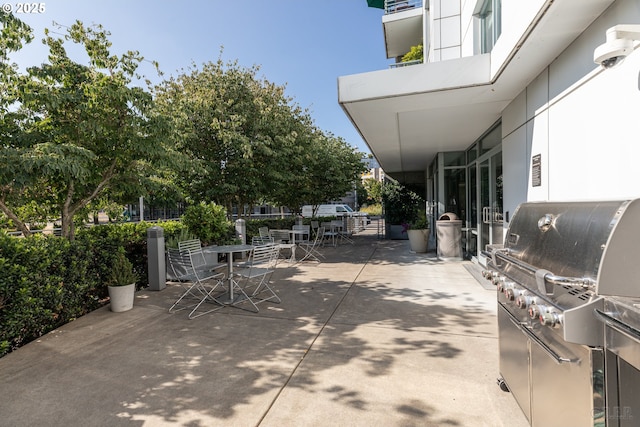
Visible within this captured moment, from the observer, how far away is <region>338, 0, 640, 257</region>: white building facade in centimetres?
270

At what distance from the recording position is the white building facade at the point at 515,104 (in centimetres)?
270

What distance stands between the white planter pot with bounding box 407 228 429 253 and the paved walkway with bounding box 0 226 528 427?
16.1 ft

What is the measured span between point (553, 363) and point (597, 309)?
0.49 meters

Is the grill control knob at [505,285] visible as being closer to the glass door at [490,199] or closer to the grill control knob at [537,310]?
the grill control knob at [537,310]

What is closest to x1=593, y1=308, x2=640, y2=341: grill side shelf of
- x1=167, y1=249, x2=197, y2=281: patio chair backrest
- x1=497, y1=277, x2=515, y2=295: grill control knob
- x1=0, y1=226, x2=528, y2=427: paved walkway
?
x1=497, y1=277, x2=515, y2=295: grill control knob

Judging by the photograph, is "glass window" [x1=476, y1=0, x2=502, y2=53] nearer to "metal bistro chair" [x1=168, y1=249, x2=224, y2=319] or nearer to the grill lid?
the grill lid

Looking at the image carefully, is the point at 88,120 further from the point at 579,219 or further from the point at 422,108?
the point at 579,219

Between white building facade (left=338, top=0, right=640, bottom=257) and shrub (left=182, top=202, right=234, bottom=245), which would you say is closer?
white building facade (left=338, top=0, right=640, bottom=257)

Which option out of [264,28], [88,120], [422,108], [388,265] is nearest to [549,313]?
[422,108]

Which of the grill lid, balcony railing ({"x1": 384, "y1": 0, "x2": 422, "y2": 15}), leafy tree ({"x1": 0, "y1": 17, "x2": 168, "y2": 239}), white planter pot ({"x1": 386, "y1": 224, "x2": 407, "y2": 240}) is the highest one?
balcony railing ({"x1": 384, "y1": 0, "x2": 422, "y2": 15})

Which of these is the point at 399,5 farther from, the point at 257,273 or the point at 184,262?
the point at 184,262

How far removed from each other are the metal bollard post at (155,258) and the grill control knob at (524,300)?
18.2ft

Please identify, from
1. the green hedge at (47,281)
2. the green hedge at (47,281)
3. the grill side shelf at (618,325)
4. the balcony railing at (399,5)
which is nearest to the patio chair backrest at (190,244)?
the green hedge at (47,281)

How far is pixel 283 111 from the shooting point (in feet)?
34.3
